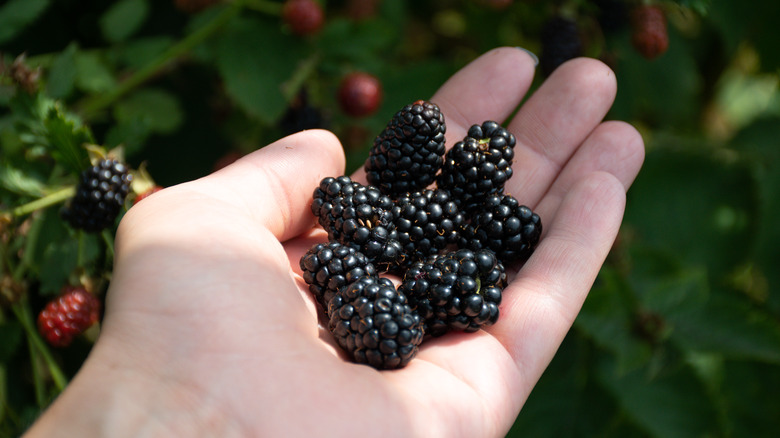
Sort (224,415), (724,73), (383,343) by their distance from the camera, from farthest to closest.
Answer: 1. (724,73)
2. (383,343)
3. (224,415)

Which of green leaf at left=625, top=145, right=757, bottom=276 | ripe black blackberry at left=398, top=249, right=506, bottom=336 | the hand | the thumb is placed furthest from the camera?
green leaf at left=625, top=145, right=757, bottom=276

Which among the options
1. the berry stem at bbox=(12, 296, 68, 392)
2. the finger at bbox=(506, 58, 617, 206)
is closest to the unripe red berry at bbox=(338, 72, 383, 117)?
the finger at bbox=(506, 58, 617, 206)

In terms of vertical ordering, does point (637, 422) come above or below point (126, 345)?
below

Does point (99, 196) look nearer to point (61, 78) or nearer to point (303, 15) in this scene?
point (61, 78)

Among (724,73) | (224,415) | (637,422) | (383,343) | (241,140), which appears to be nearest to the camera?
(224,415)

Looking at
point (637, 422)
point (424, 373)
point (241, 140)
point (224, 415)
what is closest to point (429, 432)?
point (424, 373)

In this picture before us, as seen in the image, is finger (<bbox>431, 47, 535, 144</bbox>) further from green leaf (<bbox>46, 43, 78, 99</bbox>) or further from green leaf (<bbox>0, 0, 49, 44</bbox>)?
green leaf (<bbox>0, 0, 49, 44</bbox>)

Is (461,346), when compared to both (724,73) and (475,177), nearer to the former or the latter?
(475,177)

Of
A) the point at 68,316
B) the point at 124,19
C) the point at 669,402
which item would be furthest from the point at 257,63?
the point at 669,402
